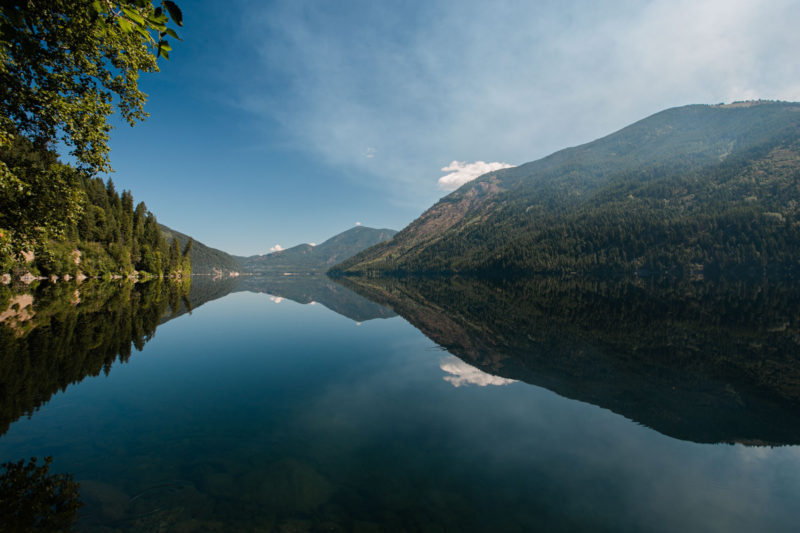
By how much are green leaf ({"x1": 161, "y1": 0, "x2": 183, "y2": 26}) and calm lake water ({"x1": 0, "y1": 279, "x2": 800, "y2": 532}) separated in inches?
360

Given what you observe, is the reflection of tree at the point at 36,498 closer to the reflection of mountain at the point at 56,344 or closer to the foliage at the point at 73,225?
the reflection of mountain at the point at 56,344

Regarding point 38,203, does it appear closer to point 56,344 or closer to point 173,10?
point 56,344

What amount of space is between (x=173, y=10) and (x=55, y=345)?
2664 cm

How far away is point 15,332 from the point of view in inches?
897

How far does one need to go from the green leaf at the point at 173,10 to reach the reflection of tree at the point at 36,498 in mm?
9378

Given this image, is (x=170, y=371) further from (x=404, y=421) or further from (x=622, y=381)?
(x=622, y=381)

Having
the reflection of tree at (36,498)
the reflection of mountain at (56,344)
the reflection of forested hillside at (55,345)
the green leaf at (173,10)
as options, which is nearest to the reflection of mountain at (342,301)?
the reflection of mountain at (56,344)

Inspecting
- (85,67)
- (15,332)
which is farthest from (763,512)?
(15,332)

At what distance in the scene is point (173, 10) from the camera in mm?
3826

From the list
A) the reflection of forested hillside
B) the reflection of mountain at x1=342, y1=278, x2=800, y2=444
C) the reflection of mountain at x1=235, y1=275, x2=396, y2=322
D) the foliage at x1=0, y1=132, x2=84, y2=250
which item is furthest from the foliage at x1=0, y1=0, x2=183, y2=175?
the reflection of mountain at x1=235, y1=275, x2=396, y2=322

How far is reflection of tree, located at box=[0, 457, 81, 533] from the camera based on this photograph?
613 cm

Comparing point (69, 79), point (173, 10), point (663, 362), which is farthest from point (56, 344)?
point (663, 362)

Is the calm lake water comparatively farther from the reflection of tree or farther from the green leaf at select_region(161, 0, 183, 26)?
the green leaf at select_region(161, 0, 183, 26)

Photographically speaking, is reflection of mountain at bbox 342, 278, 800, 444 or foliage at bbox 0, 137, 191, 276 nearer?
reflection of mountain at bbox 342, 278, 800, 444
